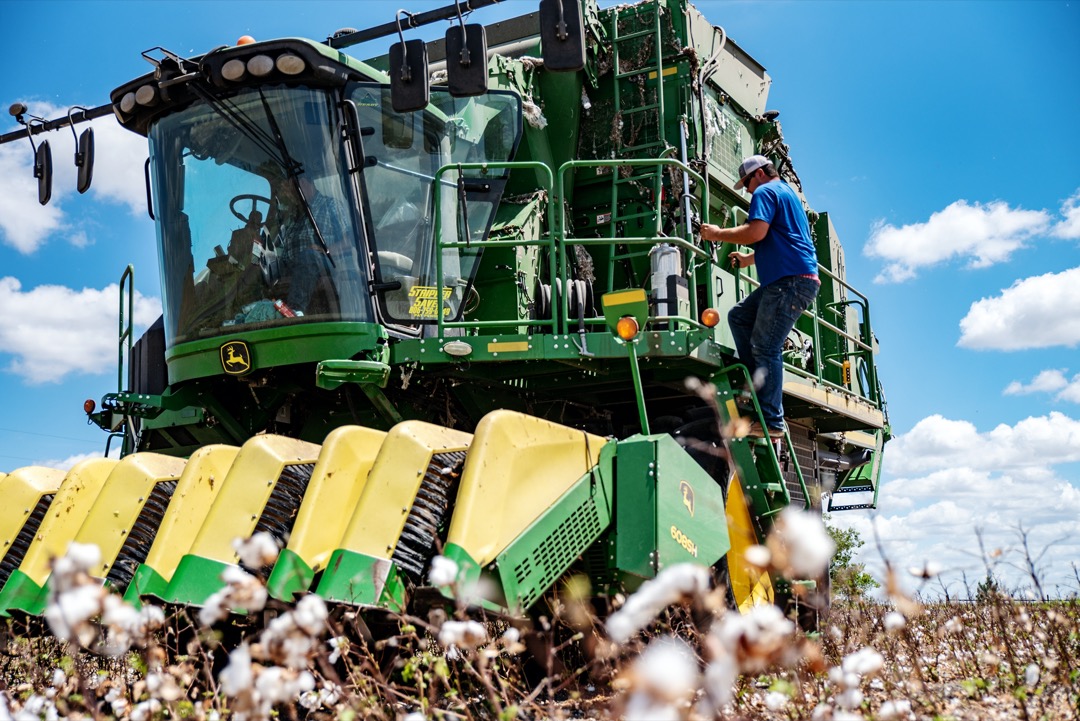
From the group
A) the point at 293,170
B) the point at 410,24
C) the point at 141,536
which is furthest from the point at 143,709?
the point at 410,24

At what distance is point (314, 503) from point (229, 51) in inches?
129

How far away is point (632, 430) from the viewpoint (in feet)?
23.3

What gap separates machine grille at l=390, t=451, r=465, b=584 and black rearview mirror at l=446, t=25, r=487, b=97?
189 centimetres

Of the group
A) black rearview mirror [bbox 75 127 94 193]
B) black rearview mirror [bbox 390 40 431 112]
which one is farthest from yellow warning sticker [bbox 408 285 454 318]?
black rearview mirror [bbox 75 127 94 193]

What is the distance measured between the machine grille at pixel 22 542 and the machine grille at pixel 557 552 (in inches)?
107

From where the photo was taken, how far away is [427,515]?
419 cm

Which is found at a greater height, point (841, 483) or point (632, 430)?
point (841, 483)

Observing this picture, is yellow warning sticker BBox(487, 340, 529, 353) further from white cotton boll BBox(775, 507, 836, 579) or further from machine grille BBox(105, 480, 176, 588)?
white cotton boll BBox(775, 507, 836, 579)

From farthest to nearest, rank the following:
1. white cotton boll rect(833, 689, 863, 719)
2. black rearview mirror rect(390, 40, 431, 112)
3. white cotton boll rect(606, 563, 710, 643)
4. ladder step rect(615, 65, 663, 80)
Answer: ladder step rect(615, 65, 663, 80) < black rearview mirror rect(390, 40, 431, 112) < white cotton boll rect(833, 689, 863, 719) < white cotton boll rect(606, 563, 710, 643)

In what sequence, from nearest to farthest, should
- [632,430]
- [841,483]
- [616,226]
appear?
[632,430] → [616,226] → [841,483]

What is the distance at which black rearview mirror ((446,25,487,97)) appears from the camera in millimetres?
5129

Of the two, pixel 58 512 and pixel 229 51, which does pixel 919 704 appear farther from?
pixel 229 51

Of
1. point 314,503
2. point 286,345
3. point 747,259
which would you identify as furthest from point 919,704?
point 286,345

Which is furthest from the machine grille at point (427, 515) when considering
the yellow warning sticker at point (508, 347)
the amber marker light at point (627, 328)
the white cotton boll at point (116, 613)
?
the white cotton boll at point (116, 613)
